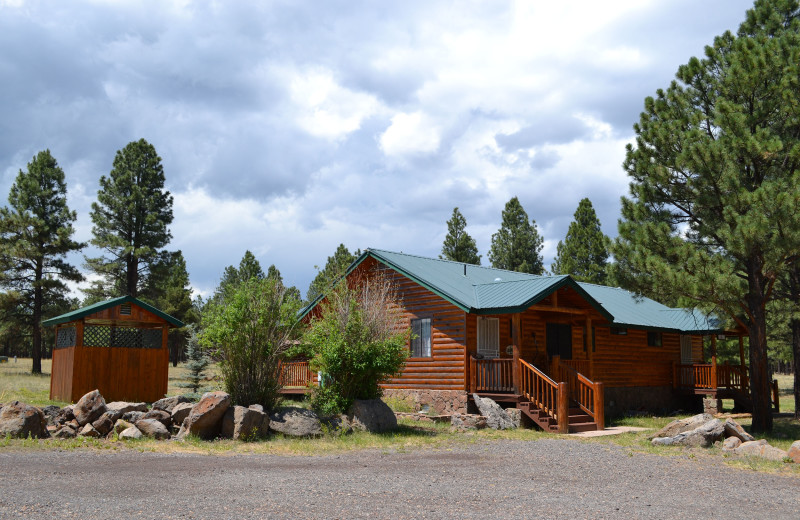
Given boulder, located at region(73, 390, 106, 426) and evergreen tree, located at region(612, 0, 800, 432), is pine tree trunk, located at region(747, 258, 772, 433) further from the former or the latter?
boulder, located at region(73, 390, 106, 426)

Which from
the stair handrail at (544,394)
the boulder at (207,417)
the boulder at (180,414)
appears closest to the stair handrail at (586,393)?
the stair handrail at (544,394)

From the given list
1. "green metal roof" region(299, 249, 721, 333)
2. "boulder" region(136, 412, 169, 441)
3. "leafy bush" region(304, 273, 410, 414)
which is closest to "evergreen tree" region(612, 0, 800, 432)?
"green metal roof" region(299, 249, 721, 333)

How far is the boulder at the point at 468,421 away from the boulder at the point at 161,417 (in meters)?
6.83

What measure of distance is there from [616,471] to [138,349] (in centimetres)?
1419

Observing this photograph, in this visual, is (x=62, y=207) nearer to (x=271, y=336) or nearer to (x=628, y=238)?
(x=271, y=336)

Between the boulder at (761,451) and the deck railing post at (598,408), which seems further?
the deck railing post at (598,408)

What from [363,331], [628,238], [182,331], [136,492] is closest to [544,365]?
[628,238]

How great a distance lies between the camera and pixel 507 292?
19344 millimetres

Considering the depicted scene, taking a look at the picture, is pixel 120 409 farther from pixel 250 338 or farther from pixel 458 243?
pixel 458 243

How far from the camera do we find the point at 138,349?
1962 centimetres

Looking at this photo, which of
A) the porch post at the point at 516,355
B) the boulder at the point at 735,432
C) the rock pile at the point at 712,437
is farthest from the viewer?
the porch post at the point at 516,355

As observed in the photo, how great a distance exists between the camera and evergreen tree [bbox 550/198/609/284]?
40.4m

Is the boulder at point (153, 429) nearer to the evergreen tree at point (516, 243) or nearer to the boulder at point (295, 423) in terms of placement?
the boulder at point (295, 423)

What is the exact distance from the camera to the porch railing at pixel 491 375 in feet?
58.7
